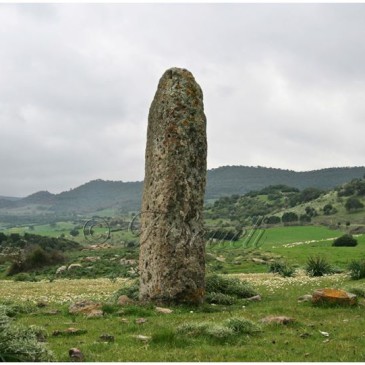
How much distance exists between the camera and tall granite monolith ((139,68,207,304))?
16.9 m

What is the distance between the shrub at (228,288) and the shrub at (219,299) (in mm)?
1184

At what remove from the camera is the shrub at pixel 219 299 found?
18266mm

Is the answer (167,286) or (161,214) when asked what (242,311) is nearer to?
(167,286)

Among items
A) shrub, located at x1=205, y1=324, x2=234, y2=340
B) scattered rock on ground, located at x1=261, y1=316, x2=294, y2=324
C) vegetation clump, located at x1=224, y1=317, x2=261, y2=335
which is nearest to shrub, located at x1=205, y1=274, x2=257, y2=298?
scattered rock on ground, located at x1=261, y1=316, x2=294, y2=324

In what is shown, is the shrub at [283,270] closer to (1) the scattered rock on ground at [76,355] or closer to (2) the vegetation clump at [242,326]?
(2) the vegetation clump at [242,326]

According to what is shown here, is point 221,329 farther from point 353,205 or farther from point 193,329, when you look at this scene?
point 353,205

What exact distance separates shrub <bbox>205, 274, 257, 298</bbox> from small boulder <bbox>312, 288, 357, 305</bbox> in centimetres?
443

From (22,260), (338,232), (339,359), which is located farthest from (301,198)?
(339,359)

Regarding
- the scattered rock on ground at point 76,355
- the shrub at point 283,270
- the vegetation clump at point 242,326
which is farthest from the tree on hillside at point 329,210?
the scattered rock on ground at point 76,355

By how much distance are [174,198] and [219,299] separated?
13.5 ft

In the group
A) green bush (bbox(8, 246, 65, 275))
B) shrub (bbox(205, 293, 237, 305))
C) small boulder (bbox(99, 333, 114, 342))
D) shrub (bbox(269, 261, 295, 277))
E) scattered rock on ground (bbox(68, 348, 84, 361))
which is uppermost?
scattered rock on ground (bbox(68, 348, 84, 361))

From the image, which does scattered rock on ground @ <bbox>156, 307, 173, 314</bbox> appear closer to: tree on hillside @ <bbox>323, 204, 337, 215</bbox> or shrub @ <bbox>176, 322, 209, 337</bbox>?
shrub @ <bbox>176, 322, 209, 337</bbox>

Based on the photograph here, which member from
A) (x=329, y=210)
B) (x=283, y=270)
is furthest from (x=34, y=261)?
(x=329, y=210)

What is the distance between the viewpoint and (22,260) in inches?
2068
